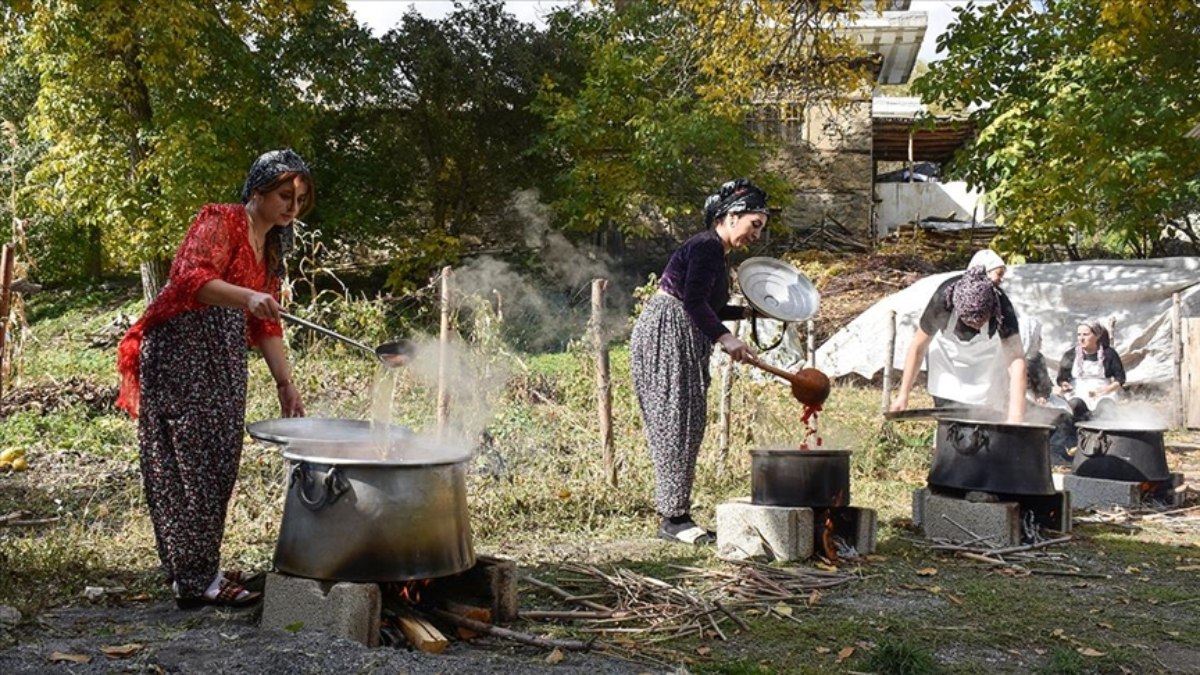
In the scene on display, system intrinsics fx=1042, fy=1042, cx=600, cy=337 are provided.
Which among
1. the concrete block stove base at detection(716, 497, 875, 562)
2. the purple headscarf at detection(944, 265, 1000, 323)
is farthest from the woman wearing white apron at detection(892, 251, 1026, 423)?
the concrete block stove base at detection(716, 497, 875, 562)

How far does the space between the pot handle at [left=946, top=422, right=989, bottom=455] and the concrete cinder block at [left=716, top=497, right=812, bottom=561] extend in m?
1.18

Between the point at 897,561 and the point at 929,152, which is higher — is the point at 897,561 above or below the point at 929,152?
below

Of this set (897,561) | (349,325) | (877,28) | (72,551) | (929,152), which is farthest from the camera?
(929,152)

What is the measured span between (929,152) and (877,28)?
379cm

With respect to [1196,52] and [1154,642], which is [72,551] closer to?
[1154,642]

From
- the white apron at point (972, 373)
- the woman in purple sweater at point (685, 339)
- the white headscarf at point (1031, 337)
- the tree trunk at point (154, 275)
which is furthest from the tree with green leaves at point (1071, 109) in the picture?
the tree trunk at point (154, 275)

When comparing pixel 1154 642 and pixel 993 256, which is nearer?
pixel 1154 642

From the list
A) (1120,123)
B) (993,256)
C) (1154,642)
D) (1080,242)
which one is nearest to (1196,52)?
(1120,123)

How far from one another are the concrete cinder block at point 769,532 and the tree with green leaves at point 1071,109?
7134 mm

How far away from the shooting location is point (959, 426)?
5.81 m

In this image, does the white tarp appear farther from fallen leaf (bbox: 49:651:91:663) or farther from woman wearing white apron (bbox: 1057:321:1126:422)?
fallen leaf (bbox: 49:651:91:663)

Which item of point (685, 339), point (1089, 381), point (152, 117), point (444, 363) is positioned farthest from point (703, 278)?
point (152, 117)

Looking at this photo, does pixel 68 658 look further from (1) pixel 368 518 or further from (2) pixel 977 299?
(2) pixel 977 299

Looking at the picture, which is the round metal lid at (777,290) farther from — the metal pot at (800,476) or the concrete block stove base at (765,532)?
the concrete block stove base at (765,532)
